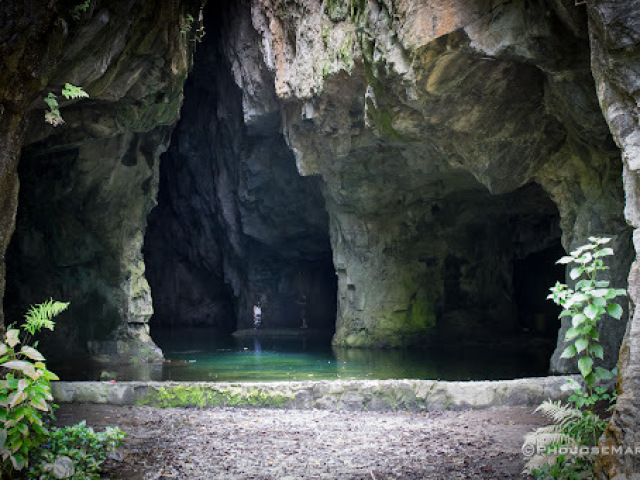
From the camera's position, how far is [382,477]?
3949 mm

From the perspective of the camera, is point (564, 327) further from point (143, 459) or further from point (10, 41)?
point (10, 41)

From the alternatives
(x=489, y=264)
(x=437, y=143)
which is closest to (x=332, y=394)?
(x=437, y=143)

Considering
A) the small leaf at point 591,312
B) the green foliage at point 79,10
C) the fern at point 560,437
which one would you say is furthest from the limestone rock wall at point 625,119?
the green foliage at point 79,10

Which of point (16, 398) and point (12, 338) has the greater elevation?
point (12, 338)

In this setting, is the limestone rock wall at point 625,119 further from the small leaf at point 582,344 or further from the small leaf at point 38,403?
the small leaf at point 38,403

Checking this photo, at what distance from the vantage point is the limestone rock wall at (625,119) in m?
3.45

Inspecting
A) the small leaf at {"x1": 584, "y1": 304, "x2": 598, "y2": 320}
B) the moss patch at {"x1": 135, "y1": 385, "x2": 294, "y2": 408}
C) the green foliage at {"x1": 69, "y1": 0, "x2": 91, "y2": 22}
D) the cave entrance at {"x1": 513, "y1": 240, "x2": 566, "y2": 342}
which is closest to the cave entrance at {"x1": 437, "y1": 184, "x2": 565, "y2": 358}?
the cave entrance at {"x1": 513, "y1": 240, "x2": 566, "y2": 342}

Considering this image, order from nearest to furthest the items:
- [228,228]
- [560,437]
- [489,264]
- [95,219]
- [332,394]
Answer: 1. [560,437]
2. [332,394]
3. [95,219]
4. [489,264]
5. [228,228]

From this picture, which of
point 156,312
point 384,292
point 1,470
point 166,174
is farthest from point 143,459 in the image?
point 156,312

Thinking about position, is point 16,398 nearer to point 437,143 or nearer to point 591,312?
point 591,312

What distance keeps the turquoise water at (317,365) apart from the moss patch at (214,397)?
242 cm

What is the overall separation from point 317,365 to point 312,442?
6.59 metres

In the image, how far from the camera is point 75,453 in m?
3.89

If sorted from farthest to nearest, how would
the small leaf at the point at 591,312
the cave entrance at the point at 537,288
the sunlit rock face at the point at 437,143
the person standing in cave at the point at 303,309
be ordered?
the person standing in cave at the point at 303,309 → the cave entrance at the point at 537,288 → the sunlit rock face at the point at 437,143 → the small leaf at the point at 591,312
